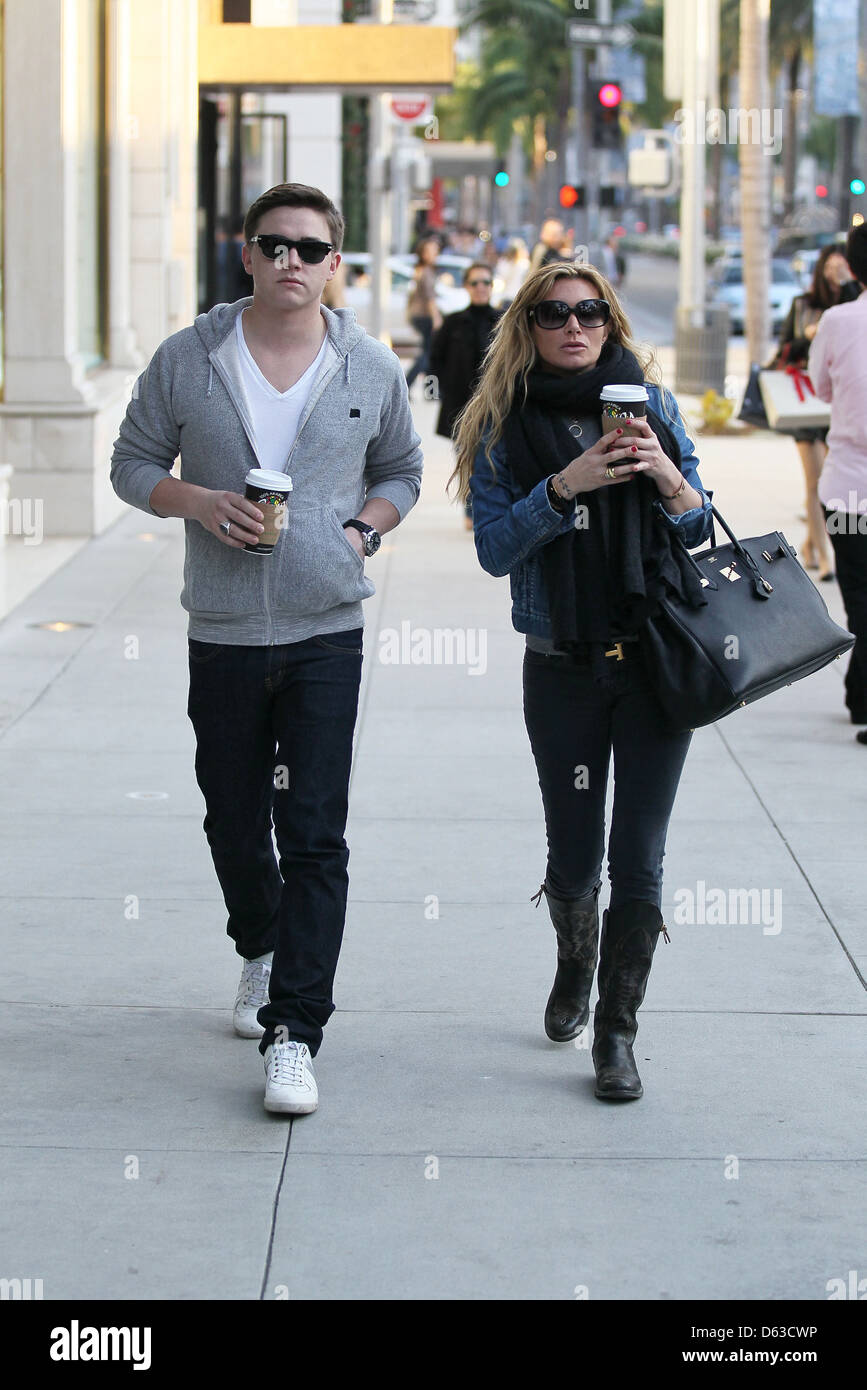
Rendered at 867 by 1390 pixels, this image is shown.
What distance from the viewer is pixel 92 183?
15000mm

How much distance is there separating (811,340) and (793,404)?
0.61 meters

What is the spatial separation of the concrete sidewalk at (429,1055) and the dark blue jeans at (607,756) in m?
0.56

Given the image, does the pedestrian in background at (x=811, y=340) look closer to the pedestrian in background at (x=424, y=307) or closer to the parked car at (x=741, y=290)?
the pedestrian in background at (x=424, y=307)

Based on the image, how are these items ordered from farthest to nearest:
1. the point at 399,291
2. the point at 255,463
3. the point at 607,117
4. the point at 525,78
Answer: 1. the point at 525,78
2. the point at 399,291
3. the point at 607,117
4. the point at 255,463

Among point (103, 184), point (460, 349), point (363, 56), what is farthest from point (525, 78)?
point (460, 349)

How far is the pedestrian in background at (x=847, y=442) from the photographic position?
7.64 metres

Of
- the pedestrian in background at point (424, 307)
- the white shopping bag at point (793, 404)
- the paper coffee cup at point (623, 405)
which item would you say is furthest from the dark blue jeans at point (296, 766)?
the pedestrian in background at point (424, 307)

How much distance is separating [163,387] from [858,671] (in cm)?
458

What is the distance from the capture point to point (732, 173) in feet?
493

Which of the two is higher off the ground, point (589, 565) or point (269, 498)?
point (269, 498)

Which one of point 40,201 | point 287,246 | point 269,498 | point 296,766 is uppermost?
point 40,201

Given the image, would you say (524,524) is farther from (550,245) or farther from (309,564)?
(550,245)

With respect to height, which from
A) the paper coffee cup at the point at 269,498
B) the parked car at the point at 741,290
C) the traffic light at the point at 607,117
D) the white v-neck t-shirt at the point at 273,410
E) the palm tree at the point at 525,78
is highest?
the palm tree at the point at 525,78

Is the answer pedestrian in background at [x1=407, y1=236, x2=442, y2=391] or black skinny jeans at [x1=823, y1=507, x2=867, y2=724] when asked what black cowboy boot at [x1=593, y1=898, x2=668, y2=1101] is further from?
pedestrian in background at [x1=407, y1=236, x2=442, y2=391]
